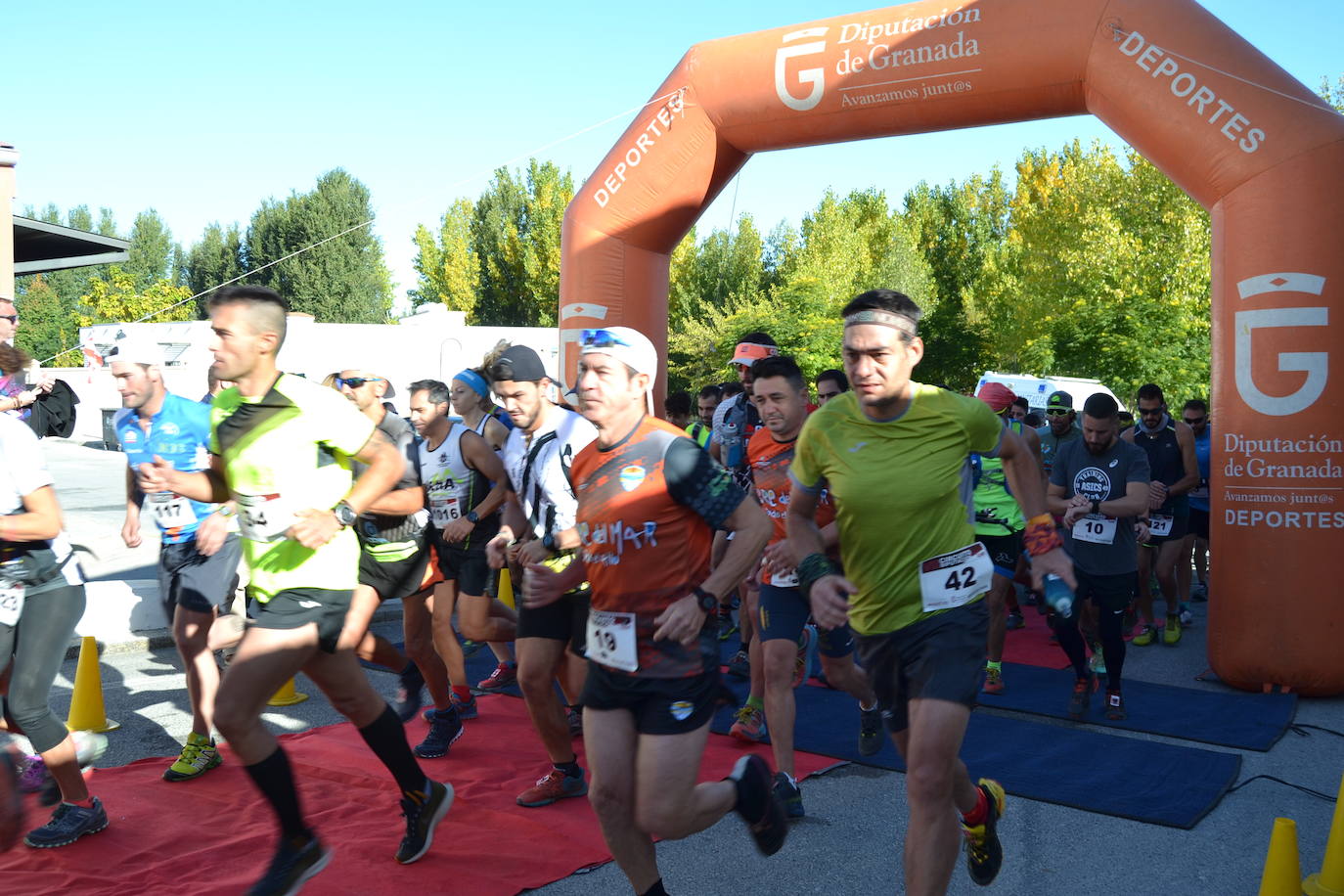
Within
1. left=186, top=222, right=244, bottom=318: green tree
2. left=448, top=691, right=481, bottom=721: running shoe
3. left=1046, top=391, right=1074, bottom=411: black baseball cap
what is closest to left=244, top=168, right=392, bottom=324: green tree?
left=186, top=222, right=244, bottom=318: green tree

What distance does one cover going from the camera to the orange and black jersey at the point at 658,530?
323 cm

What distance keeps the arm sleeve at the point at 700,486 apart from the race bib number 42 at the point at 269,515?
1360 millimetres

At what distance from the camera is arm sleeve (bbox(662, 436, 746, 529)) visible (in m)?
3.23

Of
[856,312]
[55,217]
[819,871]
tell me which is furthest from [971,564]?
[55,217]

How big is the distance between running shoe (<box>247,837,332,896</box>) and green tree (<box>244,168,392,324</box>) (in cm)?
5223

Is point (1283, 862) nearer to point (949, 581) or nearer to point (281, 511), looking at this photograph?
point (949, 581)

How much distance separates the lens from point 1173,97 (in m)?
7.36

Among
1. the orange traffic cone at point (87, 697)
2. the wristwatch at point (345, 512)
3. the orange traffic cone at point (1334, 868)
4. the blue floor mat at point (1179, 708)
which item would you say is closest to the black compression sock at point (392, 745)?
the wristwatch at point (345, 512)

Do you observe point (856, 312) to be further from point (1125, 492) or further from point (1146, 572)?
point (1146, 572)

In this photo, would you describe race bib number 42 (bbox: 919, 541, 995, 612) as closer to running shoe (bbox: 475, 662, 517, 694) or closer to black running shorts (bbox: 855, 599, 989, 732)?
black running shorts (bbox: 855, 599, 989, 732)

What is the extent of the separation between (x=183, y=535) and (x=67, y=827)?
57.3 inches

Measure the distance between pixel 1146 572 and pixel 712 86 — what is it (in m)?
5.56

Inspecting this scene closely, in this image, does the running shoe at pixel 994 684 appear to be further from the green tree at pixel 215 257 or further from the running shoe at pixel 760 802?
the green tree at pixel 215 257

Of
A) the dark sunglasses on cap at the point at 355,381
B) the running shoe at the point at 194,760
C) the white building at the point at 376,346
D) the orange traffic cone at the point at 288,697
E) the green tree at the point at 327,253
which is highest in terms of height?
the green tree at the point at 327,253
